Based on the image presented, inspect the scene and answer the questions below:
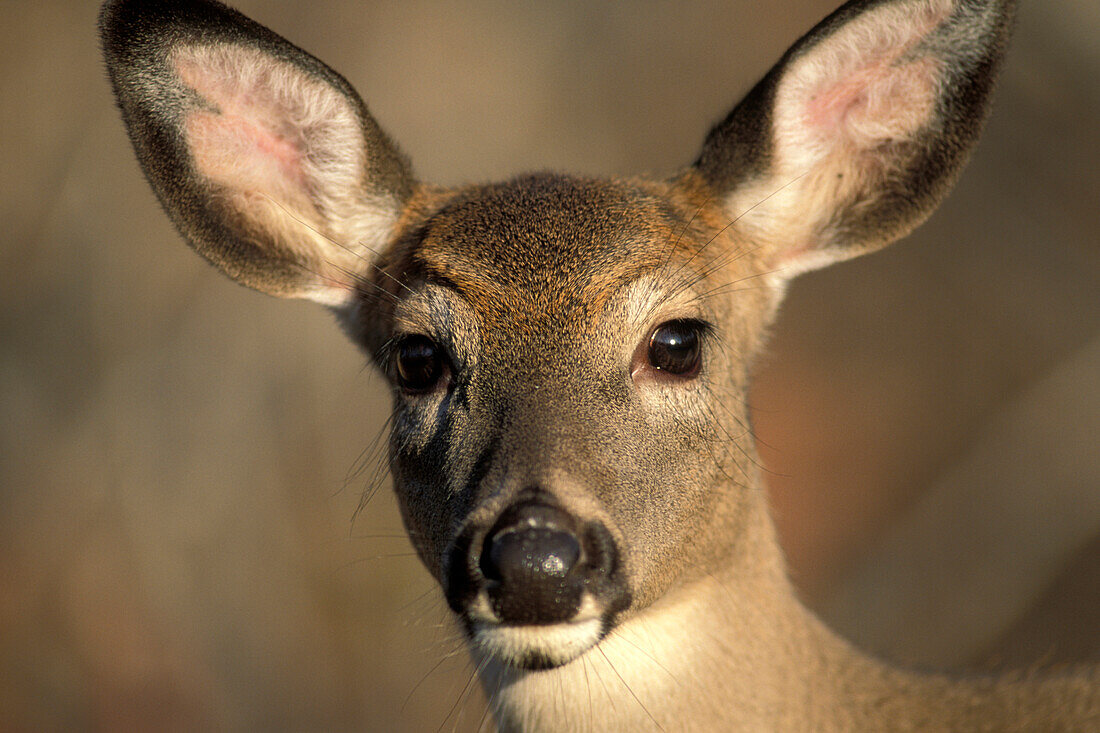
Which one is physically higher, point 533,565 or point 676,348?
point 676,348

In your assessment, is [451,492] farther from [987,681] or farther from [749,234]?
[987,681]

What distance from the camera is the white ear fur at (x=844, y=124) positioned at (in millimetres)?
3205

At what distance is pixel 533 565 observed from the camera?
2379 millimetres

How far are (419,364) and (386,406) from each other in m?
3.88

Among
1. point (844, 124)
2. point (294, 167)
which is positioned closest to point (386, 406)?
point (294, 167)

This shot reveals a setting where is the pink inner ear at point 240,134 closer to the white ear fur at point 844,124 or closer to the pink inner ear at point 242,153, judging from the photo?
the pink inner ear at point 242,153

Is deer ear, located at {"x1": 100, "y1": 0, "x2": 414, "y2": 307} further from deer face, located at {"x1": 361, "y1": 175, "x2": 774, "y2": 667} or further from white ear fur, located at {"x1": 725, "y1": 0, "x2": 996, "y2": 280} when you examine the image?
white ear fur, located at {"x1": 725, "y1": 0, "x2": 996, "y2": 280}

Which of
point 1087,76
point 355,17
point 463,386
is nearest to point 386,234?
point 463,386

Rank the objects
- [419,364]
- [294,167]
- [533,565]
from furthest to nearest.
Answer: [294,167]
[419,364]
[533,565]

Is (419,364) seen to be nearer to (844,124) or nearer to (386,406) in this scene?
(844,124)

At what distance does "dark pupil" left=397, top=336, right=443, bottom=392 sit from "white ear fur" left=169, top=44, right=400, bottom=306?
0.55 m

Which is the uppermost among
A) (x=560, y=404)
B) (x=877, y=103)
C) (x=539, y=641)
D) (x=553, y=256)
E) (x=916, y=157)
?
(x=877, y=103)

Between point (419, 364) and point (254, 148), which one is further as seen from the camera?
point (254, 148)

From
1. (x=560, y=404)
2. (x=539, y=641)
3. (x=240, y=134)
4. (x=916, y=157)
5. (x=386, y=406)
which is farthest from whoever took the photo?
(x=386, y=406)
